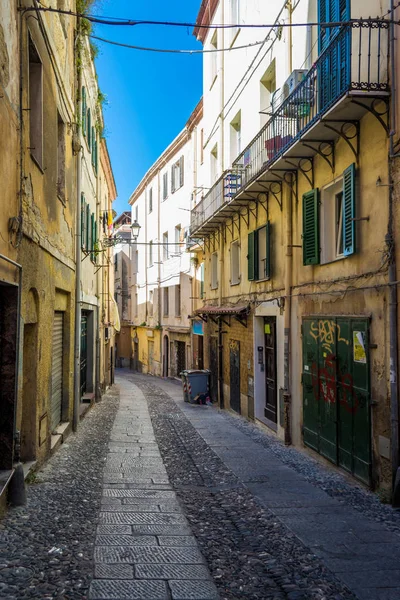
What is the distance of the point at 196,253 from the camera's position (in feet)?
75.4

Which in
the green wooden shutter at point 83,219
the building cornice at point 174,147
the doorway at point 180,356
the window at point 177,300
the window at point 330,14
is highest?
the building cornice at point 174,147

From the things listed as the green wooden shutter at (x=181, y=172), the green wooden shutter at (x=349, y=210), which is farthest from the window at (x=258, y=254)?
the green wooden shutter at (x=181, y=172)

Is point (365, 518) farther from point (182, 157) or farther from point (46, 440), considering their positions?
point (182, 157)

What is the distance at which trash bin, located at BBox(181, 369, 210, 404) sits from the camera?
18547mm

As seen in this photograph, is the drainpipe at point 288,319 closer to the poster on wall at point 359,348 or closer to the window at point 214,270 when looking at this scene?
the poster on wall at point 359,348

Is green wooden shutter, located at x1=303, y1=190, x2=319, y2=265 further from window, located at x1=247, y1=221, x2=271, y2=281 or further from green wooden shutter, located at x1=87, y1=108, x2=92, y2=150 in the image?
green wooden shutter, located at x1=87, y1=108, x2=92, y2=150

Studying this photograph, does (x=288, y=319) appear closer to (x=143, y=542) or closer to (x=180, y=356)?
(x=143, y=542)

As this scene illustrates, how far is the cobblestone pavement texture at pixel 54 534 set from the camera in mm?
4441

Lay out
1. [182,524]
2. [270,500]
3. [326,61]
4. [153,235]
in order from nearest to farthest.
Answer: [182,524], [270,500], [326,61], [153,235]

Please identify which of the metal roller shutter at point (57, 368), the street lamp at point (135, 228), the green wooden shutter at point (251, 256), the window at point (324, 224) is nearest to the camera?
the window at point (324, 224)

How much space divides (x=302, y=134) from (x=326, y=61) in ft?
3.60

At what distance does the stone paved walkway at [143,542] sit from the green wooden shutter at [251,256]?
18.5 feet

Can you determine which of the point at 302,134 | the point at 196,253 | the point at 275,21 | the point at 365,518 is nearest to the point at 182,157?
the point at 196,253

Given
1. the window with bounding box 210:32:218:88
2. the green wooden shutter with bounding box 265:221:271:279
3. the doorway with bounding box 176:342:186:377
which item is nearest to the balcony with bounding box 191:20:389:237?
the green wooden shutter with bounding box 265:221:271:279
